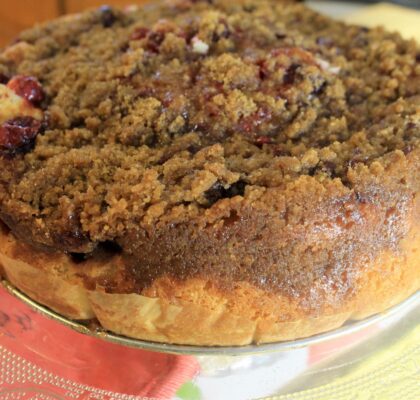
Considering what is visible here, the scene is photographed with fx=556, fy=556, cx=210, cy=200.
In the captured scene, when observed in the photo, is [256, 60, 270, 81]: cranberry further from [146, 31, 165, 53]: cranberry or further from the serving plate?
the serving plate

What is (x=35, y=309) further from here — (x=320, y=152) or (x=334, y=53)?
(x=334, y=53)

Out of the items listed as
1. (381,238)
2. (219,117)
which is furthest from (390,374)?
(219,117)

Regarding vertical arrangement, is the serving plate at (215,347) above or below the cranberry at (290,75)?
below

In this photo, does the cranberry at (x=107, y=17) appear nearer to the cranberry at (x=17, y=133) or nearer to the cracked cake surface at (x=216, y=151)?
the cracked cake surface at (x=216, y=151)

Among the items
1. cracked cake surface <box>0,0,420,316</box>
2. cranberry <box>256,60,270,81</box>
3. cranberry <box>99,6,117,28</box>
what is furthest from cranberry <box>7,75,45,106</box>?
cranberry <box>256,60,270,81</box>

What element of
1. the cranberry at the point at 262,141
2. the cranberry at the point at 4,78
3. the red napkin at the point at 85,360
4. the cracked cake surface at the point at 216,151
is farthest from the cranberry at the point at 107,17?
the red napkin at the point at 85,360

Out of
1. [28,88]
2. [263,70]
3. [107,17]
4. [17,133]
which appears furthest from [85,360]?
[107,17]

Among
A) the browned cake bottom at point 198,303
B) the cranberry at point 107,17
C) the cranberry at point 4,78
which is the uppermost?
the cranberry at point 107,17
